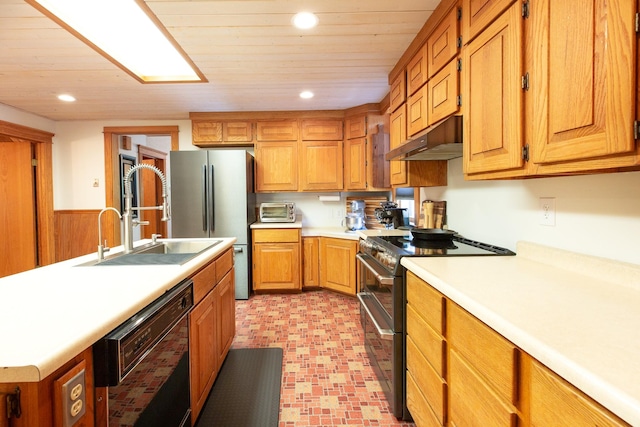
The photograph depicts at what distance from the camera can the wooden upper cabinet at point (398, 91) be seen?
2.45 meters

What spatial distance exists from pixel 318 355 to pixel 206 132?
118 inches

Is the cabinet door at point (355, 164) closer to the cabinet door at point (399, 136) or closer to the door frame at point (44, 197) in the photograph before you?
the cabinet door at point (399, 136)

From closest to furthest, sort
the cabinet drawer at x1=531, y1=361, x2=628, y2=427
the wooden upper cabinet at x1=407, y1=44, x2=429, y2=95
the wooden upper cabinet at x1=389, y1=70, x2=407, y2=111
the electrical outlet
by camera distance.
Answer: the cabinet drawer at x1=531, y1=361, x2=628, y2=427
the electrical outlet
the wooden upper cabinet at x1=407, y1=44, x2=429, y2=95
the wooden upper cabinet at x1=389, y1=70, x2=407, y2=111

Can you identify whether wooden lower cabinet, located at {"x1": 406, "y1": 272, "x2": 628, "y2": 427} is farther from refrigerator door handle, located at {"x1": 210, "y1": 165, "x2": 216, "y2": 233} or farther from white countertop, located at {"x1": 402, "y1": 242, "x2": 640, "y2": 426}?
refrigerator door handle, located at {"x1": 210, "y1": 165, "x2": 216, "y2": 233}

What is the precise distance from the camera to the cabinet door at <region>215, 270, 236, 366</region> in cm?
192

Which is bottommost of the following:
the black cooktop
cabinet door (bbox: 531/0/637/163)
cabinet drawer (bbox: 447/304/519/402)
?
cabinet drawer (bbox: 447/304/519/402)

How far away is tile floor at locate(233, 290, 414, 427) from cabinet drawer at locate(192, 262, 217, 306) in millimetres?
808

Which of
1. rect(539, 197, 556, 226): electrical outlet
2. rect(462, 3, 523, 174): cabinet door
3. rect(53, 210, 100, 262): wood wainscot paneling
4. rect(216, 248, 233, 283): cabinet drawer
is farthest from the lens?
rect(53, 210, 100, 262): wood wainscot paneling

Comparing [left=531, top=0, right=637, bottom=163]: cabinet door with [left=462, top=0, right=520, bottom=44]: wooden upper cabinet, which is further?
[left=462, top=0, right=520, bottom=44]: wooden upper cabinet

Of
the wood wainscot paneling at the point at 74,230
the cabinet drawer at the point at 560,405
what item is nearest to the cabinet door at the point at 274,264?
the wood wainscot paneling at the point at 74,230

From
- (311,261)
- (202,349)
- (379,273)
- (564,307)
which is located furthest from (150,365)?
(311,261)

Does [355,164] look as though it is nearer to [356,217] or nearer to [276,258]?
[356,217]

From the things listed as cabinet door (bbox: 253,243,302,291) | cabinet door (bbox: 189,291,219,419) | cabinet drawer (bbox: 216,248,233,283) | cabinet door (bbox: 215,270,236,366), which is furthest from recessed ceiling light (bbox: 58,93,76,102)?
cabinet door (bbox: 189,291,219,419)

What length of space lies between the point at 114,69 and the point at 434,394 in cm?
324
